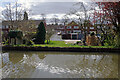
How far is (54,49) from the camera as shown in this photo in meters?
8.65

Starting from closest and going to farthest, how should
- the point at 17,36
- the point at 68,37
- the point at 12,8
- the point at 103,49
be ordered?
1. the point at 103,49
2. the point at 17,36
3. the point at 12,8
4. the point at 68,37

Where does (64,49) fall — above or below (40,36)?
below

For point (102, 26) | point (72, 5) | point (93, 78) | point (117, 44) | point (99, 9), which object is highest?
point (72, 5)

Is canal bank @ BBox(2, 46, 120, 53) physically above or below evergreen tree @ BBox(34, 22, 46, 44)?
below

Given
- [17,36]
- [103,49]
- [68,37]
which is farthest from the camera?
[68,37]

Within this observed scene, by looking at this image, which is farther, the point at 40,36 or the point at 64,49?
the point at 40,36

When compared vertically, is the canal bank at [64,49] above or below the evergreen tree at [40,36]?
below

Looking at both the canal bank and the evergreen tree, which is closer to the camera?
the canal bank

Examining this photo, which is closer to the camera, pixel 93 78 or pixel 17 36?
pixel 93 78

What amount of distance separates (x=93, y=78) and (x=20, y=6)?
13.4m

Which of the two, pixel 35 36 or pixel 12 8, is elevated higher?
pixel 12 8

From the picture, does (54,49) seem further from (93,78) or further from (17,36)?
(93,78)

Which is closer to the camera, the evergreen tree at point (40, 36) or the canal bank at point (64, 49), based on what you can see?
the canal bank at point (64, 49)

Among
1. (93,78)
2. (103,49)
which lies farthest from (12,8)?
(93,78)
